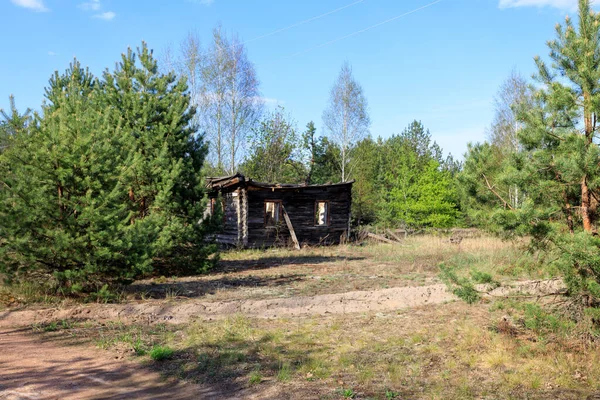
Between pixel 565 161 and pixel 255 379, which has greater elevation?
pixel 565 161

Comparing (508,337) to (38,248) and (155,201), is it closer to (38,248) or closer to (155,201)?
(38,248)

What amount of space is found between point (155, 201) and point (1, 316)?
19.1ft

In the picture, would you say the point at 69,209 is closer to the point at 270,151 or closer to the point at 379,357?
the point at 379,357

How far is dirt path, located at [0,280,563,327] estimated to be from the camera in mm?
8859

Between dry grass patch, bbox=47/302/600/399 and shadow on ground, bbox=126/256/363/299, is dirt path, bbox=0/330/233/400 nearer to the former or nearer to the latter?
dry grass patch, bbox=47/302/600/399

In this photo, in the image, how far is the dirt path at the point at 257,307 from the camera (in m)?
8.86

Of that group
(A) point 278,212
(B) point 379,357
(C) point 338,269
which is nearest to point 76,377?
(B) point 379,357

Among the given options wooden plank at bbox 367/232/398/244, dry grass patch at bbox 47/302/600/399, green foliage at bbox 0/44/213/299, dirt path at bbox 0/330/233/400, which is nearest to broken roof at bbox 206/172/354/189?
wooden plank at bbox 367/232/398/244

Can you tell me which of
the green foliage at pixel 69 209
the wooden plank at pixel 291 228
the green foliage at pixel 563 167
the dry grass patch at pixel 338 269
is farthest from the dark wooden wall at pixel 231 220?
the green foliage at pixel 563 167

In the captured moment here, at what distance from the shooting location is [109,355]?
22.5 feet

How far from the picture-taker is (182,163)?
14.6 meters

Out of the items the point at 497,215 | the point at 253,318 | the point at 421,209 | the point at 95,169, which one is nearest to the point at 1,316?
the point at 95,169

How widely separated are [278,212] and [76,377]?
18.9 metres

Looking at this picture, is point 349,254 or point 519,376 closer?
point 519,376
